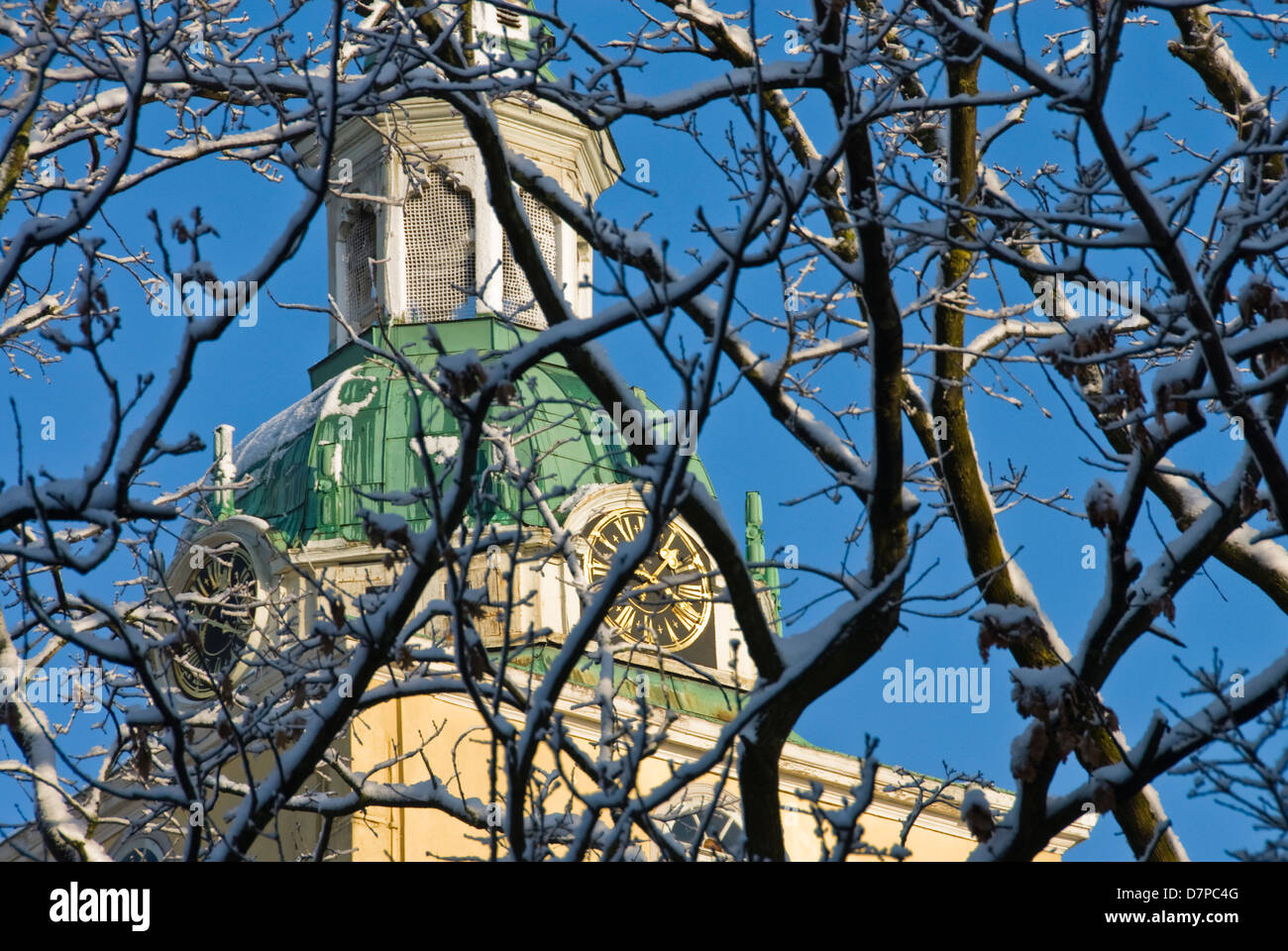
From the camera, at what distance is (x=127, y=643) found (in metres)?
8.27

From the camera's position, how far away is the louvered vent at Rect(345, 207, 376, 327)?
3362cm

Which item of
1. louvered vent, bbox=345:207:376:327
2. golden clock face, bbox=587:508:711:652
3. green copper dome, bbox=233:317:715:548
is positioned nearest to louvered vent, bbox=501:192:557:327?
green copper dome, bbox=233:317:715:548

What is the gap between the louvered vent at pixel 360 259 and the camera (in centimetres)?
3362

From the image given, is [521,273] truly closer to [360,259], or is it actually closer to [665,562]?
[360,259]

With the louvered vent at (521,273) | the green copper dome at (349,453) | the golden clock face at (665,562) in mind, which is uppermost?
the louvered vent at (521,273)

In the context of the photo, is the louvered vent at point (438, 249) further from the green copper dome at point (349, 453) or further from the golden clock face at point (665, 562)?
the golden clock face at point (665, 562)

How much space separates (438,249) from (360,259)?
1633mm

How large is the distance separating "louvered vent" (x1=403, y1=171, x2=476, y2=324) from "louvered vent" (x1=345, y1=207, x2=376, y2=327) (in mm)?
732

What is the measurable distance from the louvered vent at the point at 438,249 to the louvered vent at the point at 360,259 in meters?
0.73

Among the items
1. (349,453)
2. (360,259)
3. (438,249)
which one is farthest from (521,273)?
(349,453)

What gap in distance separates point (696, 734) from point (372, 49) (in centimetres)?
1824

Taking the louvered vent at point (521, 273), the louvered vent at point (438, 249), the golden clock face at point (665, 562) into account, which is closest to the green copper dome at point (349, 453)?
the golden clock face at point (665, 562)

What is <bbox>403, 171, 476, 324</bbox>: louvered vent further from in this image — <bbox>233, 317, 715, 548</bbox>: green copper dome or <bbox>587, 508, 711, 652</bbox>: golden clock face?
<bbox>587, 508, 711, 652</bbox>: golden clock face

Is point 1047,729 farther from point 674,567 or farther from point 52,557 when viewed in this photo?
point 674,567
